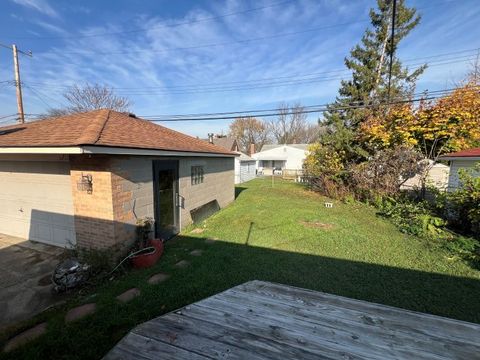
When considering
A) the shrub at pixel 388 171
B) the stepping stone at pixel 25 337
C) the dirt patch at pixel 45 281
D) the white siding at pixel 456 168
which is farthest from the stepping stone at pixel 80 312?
the shrub at pixel 388 171

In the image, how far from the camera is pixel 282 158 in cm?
3459

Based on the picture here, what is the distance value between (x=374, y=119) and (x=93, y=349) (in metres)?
14.9

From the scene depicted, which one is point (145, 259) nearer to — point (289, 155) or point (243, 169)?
point (243, 169)

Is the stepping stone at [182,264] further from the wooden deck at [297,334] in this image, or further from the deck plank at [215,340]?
the deck plank at [215,340]

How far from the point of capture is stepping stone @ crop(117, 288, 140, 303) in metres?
3.72

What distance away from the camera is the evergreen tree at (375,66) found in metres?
14.6

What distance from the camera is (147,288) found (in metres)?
4.05

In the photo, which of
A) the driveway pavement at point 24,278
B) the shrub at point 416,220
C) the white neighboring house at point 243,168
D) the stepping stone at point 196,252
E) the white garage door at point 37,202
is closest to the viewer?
the driveway pavement at point 24,278

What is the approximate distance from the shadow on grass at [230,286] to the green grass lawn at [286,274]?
1 centimetres

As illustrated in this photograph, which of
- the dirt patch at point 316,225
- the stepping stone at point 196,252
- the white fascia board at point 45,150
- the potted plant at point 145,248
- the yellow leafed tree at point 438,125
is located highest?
the yellow leafed tree at point 438,125

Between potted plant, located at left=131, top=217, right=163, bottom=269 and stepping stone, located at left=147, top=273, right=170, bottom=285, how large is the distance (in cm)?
54

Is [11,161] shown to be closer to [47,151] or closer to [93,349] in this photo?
[47,151]

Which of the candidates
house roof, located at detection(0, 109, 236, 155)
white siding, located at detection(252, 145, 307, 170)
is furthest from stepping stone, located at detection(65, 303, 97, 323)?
white siding, located at detection(252, 145, 307, 170)

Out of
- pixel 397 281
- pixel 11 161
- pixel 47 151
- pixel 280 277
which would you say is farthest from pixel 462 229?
pixel 11 161
